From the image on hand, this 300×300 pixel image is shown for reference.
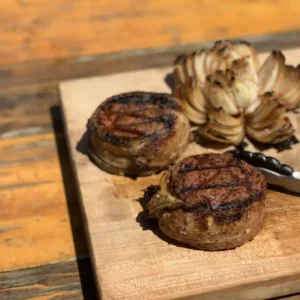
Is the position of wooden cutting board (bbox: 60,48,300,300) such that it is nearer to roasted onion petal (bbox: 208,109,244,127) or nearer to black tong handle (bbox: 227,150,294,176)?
black tong handle (bbox: 227,150,294,176)

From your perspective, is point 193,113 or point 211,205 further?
point 193,113

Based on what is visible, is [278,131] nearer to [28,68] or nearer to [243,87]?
[243,87]

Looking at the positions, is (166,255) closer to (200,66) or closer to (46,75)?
(200,66)

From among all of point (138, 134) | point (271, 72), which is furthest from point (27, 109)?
point (271, 72)

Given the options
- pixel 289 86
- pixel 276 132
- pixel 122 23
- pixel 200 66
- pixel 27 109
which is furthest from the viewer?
Result: pixel 122 23

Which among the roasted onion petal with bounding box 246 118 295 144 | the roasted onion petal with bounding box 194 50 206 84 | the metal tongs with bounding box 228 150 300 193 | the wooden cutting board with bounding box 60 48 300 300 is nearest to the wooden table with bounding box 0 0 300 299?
the wooden cutting board with bounding box 60 48 300 300

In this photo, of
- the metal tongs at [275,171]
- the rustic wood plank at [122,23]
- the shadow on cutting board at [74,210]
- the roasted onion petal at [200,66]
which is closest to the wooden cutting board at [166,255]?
the metal tongs at [275,171]

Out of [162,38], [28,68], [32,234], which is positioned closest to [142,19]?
[162,38]
